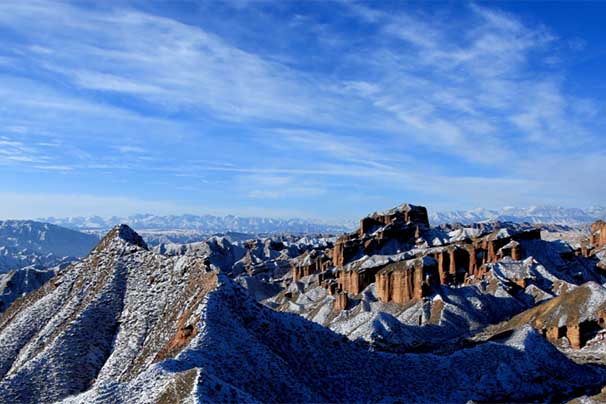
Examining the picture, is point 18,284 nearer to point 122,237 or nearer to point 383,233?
point 383,233

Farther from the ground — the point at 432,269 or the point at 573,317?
the point at 432,269

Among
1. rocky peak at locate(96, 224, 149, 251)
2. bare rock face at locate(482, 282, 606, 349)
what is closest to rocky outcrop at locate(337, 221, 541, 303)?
bare rock face at locate(482, 282, 606, 349)

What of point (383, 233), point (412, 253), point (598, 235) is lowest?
point (412, 253)

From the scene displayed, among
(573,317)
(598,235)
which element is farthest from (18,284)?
(598,235)

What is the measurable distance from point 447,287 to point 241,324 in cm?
7355

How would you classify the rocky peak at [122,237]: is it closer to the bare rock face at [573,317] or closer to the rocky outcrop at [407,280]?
the bare rock face at [573,317]

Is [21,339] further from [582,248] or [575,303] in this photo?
[582,248]

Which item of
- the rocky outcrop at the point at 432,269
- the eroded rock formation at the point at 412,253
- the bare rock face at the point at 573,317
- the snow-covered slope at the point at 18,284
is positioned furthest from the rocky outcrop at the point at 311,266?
the bare rock face at the point at 573,317

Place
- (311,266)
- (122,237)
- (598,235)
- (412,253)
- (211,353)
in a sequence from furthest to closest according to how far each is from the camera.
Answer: (311,266) → (598,235) → (412,253) → (122,237) → (211,353)

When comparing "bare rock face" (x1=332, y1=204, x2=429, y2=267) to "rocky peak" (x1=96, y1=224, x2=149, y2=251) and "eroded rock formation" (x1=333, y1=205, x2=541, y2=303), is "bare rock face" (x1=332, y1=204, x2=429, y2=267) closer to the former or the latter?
"eroded rock formation" (x1=333, y1=205, x2=541, y2=303)

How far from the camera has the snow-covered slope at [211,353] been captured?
37.5m

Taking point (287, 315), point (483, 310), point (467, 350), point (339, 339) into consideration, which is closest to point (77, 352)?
point (287, 315)

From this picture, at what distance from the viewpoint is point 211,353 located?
36000 millimetres

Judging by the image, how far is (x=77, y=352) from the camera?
45.8 m
